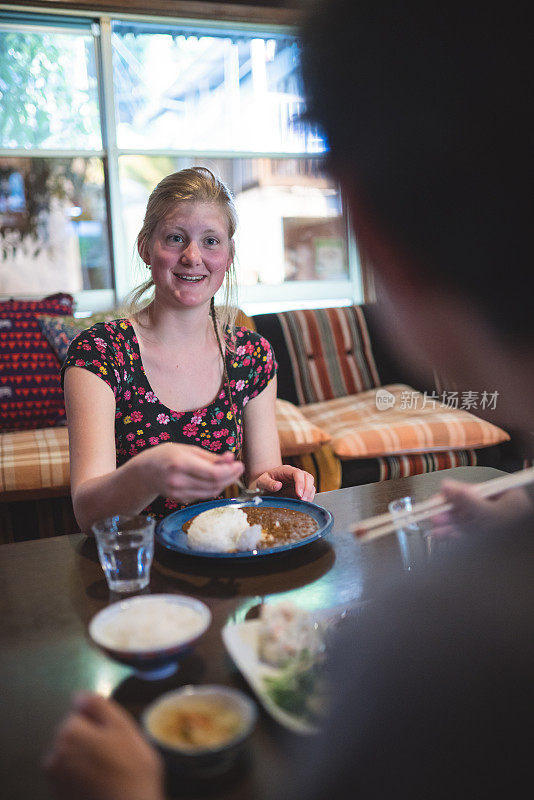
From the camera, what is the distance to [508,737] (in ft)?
1.16

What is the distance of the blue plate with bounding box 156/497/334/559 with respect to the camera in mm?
944

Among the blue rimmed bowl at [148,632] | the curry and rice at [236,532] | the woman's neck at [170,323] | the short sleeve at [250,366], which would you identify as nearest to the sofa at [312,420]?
the short sleeve at [250,366]

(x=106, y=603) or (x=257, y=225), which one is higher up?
(x=257, y=225)

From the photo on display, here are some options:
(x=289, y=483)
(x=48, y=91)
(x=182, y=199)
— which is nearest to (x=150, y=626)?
(x=289, y=483)

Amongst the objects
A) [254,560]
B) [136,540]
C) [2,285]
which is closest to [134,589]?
[136,540]

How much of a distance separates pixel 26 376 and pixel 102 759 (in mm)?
2388

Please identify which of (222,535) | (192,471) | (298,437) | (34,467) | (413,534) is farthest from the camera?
(298,437)

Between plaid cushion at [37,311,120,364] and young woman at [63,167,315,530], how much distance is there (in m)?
1.07

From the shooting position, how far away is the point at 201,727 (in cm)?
48

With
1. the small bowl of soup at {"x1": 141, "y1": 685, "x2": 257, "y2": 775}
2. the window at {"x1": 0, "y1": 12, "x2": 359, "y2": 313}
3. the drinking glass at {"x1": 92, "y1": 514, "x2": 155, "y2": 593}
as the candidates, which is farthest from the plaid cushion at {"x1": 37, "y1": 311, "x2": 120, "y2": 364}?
the small bowl of soup at {"x1": 141, "y1": 685, "x2": 257, "y2": 775}

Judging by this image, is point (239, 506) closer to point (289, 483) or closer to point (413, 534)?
point (289, 483)

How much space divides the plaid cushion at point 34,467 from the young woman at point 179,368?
2.42 feet

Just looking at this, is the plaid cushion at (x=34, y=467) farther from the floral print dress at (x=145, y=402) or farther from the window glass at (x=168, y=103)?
the window glass at (x=168, y=103)

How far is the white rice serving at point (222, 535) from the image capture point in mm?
957
